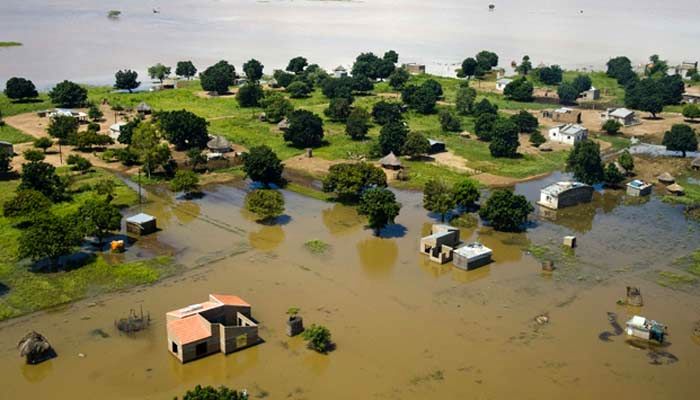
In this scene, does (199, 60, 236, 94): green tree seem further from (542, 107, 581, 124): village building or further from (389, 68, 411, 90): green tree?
(542, 107, 581, 124): village building

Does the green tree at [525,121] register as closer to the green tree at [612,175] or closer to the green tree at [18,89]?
the green tree at [612,175]

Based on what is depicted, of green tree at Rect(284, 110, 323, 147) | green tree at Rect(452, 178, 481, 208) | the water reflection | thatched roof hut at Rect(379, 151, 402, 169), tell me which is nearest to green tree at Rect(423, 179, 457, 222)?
green tree at Rect(452, 178, 481, 208)

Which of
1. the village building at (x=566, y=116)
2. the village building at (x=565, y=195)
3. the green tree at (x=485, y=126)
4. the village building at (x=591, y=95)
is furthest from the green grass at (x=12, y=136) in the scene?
the village building at (x=591, y=95)

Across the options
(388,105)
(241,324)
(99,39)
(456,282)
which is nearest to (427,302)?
(456,282)

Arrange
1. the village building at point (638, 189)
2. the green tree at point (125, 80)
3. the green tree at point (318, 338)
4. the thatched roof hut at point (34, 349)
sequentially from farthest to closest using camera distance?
the green tree at point (125, 80) < the village building at point (638, 189) < the green tree at point (318, 338) < the thatched roof hut at point (34, 349)

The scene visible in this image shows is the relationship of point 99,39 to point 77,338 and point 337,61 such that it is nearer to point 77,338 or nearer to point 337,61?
point 337,61

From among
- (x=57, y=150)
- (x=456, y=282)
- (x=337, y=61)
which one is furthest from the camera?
(x=337, y=61)
